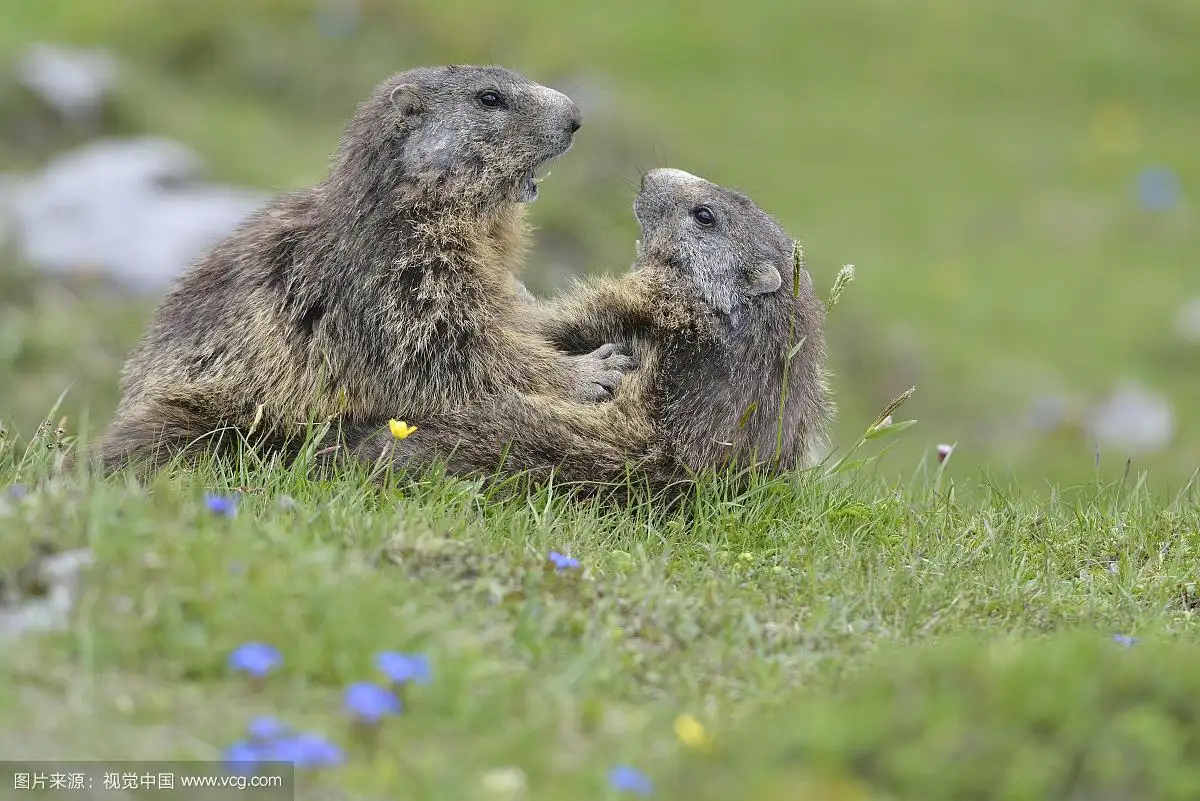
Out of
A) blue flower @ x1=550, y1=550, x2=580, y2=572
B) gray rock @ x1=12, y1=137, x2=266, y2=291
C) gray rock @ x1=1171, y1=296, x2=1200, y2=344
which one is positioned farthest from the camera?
gray rock @ x1=1171, y1=296, x2=1200, y2=344

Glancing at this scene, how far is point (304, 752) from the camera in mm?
3145

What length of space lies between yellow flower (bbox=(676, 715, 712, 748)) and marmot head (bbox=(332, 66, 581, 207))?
3.44m

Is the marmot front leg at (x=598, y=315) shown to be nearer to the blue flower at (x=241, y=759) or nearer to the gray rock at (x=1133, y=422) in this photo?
the blue flower at (x=241, y=759)

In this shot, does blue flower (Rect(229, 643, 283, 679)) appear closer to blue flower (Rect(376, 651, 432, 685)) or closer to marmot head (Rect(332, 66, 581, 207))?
blue flower (Rect(376, 651, 432, 685))

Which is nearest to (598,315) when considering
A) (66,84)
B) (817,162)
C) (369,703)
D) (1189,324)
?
(369,703)

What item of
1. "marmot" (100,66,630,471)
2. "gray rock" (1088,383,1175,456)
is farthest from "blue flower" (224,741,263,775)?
Result: "gray rock" (1088,383,1175,456)

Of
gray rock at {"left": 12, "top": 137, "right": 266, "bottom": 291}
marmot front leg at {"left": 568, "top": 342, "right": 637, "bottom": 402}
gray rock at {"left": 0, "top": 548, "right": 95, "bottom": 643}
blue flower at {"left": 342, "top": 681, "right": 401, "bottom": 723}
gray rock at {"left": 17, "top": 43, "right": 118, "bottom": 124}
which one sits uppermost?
gray rock at {"left": 17, "top": 43, "right": 118, "bottom": 124}

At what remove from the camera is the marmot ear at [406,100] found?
6.64 m

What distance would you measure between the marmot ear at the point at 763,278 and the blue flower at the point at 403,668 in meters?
3.21

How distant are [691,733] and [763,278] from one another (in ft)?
10.3

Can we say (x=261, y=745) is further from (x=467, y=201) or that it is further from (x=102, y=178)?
(x=102, y=178)

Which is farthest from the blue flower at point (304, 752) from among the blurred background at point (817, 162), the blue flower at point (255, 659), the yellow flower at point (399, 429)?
the blurred background at point (817, 162)

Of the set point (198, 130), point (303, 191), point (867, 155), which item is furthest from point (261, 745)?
point (867, 155)

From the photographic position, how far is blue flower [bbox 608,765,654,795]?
3.22 m
